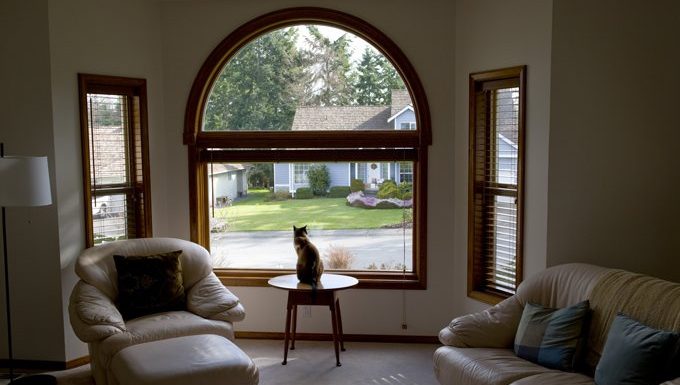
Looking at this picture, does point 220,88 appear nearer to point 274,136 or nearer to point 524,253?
point 274,136

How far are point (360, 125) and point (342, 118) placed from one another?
0.51 ft

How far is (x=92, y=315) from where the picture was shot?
13.1 ft

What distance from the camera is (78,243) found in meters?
4.71

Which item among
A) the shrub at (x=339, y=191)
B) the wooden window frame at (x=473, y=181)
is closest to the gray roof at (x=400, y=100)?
the wooden window frame at (x=473, y=181)

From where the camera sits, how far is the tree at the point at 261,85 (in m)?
5.25

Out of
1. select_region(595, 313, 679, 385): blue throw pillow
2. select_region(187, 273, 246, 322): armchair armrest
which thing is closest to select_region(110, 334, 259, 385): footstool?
select_region(187, 273, 246, 322): armchair armrest

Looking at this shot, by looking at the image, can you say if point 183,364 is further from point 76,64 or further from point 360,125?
point 360,125

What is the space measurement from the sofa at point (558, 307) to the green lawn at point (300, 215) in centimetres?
157

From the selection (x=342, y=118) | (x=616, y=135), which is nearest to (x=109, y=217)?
(x=342, y=118)

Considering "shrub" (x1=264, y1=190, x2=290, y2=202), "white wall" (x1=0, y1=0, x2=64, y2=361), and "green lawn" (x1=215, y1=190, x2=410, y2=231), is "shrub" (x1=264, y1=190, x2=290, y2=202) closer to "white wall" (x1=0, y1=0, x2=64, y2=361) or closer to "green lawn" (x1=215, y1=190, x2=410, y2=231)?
"green lawn" (x1=215, y1=190, x2=410, y2=231)

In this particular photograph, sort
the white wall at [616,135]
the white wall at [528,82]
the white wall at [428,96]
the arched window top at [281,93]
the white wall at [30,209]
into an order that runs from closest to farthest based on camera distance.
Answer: the white wall at [616,135] → the white wall at [528,82] → the white wall at [30,209] → the white wall at [428,96] → the arched window top at [281,93]

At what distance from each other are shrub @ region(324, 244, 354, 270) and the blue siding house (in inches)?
21.4

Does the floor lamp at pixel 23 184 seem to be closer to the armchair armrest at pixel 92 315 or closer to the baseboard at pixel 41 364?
the armchair armrest at pixel 92 315

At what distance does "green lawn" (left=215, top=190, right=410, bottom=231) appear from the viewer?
533cm
